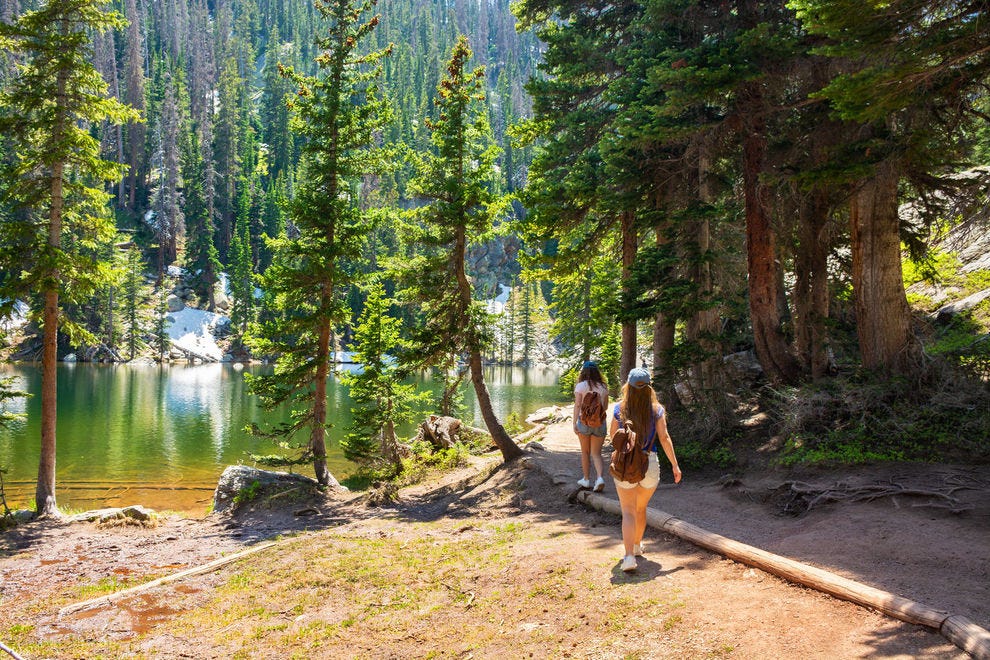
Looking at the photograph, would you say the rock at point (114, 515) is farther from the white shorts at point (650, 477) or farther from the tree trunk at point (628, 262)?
the white shorts at point (650, 477)

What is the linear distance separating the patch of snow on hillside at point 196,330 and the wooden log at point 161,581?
70808mm

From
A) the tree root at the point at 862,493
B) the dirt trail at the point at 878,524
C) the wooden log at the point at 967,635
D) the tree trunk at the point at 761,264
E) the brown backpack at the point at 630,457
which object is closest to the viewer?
the wooden log at the point at 967,635

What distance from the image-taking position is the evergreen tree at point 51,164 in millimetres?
12844

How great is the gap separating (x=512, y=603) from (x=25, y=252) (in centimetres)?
1307

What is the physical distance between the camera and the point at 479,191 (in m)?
13.7

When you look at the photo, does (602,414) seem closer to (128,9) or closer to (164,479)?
(164,479)

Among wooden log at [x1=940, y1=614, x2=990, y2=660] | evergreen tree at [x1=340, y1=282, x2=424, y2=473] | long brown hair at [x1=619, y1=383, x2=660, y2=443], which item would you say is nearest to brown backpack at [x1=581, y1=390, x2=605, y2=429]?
long brown hair at [x1=619, y1=383, x2=660, y2=443]

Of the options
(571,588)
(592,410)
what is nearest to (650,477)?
(571,588)

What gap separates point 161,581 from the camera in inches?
343

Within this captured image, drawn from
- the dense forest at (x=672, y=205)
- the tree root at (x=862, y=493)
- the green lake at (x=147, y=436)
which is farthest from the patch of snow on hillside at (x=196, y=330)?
the tree root at (x=862, y=493)

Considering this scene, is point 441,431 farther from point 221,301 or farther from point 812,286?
point 221,301

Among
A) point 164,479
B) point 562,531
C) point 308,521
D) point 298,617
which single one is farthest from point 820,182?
point 164,479

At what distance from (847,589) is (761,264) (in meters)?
8.23

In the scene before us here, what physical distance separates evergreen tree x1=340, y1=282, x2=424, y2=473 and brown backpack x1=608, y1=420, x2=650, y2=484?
1153 cm
